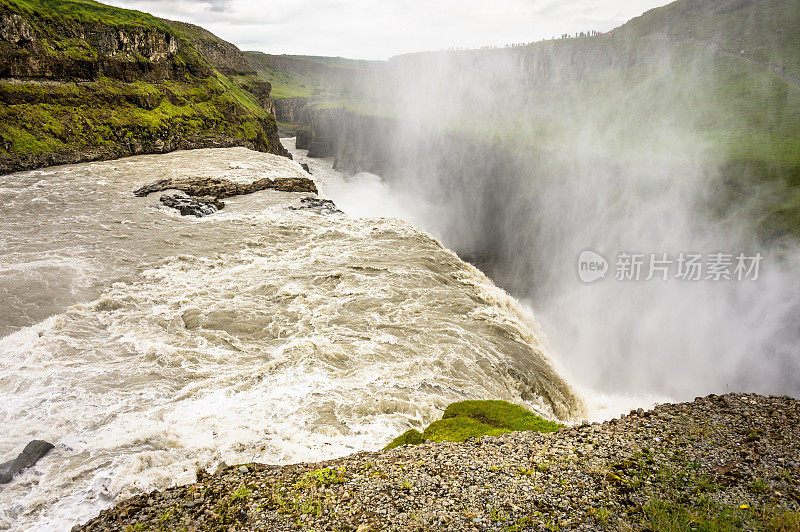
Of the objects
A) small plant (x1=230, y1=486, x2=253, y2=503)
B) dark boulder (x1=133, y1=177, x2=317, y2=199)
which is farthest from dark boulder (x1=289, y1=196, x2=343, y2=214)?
small plant (x1=230, y1=486, x2=253, y2=503)

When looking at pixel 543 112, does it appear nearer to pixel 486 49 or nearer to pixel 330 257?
pixel 486 49

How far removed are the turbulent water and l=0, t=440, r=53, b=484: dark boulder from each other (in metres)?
0.27

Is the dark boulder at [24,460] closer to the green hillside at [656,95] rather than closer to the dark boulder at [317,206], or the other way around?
the dark boulder at [317,206]

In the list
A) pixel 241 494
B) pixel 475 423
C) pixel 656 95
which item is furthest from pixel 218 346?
pixel 656 95

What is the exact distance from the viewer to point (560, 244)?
2186 inches

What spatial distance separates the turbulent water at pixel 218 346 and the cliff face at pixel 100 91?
1654 cm

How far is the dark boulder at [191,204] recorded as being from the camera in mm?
38281

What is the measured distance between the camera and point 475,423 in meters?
13.8

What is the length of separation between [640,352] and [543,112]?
283 ft

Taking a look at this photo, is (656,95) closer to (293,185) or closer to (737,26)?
(737,26)

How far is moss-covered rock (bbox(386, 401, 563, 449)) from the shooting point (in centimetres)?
1272

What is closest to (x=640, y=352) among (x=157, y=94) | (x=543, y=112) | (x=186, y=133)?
(x=186, y=133)

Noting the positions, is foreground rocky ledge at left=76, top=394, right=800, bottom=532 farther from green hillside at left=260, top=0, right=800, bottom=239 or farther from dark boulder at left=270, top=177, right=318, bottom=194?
dark boulder at left=270, top=177, right=318, bottom=194

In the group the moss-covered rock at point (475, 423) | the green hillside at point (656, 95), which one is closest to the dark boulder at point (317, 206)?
the moss-covered rock at point (475, 423)
